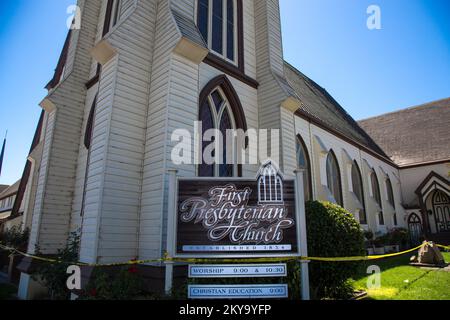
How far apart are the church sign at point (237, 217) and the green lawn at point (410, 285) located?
4.13m

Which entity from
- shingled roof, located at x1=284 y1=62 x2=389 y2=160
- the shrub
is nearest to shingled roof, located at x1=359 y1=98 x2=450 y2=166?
shingled roof, located at x1=284 y1=62 x2=389 y2=160

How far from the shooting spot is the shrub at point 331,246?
7.12 meters

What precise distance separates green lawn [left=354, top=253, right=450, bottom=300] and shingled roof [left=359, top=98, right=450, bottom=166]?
76.1 ft

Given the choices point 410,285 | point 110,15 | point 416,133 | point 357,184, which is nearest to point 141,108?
→ point 110,15

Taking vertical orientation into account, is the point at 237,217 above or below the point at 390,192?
below

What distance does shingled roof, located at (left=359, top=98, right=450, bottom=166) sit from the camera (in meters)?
30.7

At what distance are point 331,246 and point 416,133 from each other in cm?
3271

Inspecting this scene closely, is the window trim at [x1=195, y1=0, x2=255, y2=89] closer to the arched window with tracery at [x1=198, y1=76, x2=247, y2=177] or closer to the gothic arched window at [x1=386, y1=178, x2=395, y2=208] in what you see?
the arched window with tracery at [x1=198, y1=76, x2=247, y2=177]

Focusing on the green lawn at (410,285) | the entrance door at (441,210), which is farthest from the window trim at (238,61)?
the entrance door at (441,210)

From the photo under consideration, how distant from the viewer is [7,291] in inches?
396

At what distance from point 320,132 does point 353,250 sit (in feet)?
37.3

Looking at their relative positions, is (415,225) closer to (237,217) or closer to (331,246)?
(331,246)

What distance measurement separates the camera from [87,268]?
6.73 m
